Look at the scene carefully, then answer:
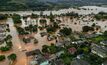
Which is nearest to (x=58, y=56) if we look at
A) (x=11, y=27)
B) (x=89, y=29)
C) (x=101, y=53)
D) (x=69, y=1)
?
(x=101, y=53)

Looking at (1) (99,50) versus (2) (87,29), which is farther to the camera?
(2) (87,29)

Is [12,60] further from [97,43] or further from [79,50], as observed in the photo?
[97,43]

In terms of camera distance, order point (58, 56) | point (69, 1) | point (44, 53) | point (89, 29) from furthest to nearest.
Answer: point (69, 1) → point (89, 29) → point (44, 53) → point (58, 56)

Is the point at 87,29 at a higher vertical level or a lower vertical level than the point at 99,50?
lower

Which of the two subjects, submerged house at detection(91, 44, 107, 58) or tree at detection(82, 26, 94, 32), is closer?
submerged house at detection(91, 44, 107, 58)

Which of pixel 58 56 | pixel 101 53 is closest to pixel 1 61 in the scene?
pixel 58 56

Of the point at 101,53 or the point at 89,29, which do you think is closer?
the point at 101,53

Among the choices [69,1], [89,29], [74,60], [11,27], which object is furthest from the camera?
[69,1]

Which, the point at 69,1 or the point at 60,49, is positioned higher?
the point at 60,49

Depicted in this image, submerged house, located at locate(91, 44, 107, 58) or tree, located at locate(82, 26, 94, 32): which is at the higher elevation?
Answer: submerged house, located at locate(91, 44, 107, 58)

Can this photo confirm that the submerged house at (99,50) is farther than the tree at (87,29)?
No

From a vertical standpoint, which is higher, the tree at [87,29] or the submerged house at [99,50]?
the submerged house at [99,50]
